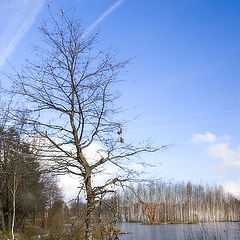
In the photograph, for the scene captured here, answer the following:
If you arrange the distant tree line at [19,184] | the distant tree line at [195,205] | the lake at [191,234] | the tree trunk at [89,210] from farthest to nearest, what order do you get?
the distant tree line at [195,205], the lake at [191,234], the distant tree line at [19,184], the tree trunk at [89,210]

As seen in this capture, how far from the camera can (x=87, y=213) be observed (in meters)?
6.00

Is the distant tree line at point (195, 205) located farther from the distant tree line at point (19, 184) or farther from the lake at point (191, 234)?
the distant tree line at point (19, 184)

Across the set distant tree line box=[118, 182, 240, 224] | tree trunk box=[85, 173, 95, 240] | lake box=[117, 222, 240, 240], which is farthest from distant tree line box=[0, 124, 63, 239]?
distant tree line box=[118, 182, 240, 224]

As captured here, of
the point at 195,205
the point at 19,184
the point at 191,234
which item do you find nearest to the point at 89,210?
the point at 191,234

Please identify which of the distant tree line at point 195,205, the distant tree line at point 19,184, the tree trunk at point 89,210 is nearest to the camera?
the tree trunk at point 89,210

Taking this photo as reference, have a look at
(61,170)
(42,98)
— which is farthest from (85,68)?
(61,170)

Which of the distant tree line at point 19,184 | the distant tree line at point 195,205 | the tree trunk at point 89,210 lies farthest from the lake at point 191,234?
the distant tree line at point 195,205

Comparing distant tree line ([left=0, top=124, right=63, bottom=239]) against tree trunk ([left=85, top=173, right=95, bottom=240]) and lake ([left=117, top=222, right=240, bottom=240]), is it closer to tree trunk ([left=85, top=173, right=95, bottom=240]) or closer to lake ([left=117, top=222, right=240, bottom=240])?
tree trunk ([left=85, top=173, right=95, bottom=240])

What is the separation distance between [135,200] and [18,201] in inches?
856

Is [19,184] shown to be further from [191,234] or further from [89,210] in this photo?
[89,210]

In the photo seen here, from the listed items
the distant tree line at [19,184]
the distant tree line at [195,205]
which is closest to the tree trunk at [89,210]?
the distant tree line at [19,184]

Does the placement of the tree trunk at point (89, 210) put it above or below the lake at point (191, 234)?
above

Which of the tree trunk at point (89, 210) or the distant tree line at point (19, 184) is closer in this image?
the tree trunk at point (89, 210)

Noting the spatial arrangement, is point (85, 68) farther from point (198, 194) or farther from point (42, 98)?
point (198, 194)
